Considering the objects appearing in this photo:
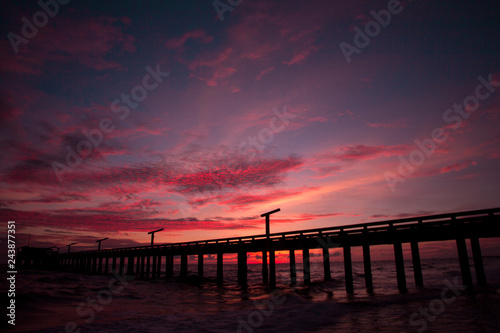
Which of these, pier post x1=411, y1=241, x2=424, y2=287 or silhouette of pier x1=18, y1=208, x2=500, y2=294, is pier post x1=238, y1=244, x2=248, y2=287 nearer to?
silhouette of pier x1=18, y1=208, x2=500, y2=294

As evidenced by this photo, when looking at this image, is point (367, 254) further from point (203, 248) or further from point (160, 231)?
point (160, 231)

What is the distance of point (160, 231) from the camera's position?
37.3 meters

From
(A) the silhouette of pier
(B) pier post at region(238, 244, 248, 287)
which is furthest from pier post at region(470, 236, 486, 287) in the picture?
(B) pier post at region(238, 244, 248, 287)

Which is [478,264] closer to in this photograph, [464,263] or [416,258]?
[464,263]

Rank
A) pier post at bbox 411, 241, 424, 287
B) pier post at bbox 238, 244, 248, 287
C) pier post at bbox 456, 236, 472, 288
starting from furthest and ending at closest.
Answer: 1. pier post at bbox 238, 244, 248, 287
2. pier post at bbox 411, 241, 424, 287
3. pier post at bbox 456, 236, 472, 288

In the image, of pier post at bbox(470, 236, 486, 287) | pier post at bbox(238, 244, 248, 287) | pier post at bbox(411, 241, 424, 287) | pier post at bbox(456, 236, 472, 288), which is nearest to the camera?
pier post at bbox(456, 236, 472, 288)

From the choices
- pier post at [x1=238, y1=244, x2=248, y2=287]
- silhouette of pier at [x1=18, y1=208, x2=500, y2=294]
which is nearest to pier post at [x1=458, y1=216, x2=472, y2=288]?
silhouette of pier at [x1=18, y1=208, x2=500, y2=294]

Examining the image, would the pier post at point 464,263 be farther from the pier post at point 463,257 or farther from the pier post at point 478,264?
the pier post at point 478,264

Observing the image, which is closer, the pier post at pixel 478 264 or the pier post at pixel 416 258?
the pier post at pixel 478 264

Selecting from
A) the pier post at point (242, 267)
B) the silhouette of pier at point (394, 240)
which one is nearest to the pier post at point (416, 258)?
the silhouette of pier at point (394, 240)

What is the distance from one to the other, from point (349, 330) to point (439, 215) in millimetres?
7752

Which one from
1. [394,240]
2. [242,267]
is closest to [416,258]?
[394,240]

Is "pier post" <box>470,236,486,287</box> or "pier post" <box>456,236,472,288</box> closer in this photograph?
"pier post" <box>456,236,472,288</box>

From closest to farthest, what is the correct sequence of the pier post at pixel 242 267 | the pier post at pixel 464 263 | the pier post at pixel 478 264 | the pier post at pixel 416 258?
the pier post at pixel 464 263
the pier post at pixel 478 264
the pier post at pixel 416 258
the pier post at pixel 242 267
